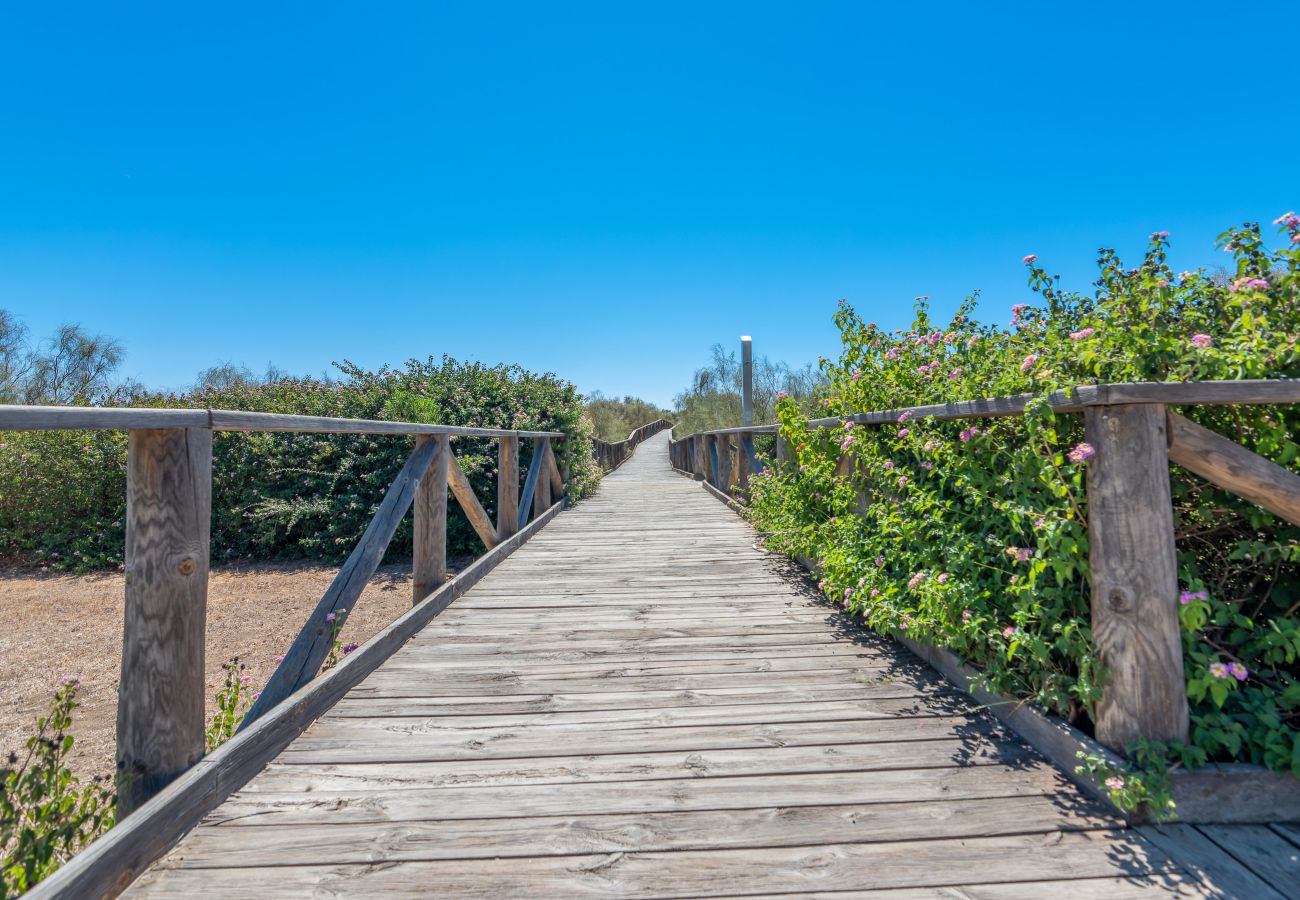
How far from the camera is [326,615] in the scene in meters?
2.26

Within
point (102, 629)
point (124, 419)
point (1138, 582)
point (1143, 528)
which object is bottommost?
point (102, 629)

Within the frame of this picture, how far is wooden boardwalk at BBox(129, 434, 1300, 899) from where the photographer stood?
1.45 meters

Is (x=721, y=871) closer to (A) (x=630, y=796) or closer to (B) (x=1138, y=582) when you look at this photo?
(A) (x=630, y=796)

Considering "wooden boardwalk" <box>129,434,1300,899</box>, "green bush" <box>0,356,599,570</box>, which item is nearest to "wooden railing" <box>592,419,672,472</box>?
"green bush" <box>0,356,599,570</box>

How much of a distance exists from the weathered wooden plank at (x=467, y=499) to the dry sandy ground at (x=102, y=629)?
1.53 metres

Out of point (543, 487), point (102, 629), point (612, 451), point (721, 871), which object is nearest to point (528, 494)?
point (543, 487)

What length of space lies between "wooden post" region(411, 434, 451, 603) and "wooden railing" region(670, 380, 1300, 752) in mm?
3062

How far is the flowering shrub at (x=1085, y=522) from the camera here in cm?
165

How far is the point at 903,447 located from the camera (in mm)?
2906

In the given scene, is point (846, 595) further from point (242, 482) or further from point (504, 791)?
point (242, 482)

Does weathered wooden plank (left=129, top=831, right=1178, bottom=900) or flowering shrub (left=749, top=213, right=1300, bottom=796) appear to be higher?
flowering shrub (left=749, top=213, right=1300, bottom=796)

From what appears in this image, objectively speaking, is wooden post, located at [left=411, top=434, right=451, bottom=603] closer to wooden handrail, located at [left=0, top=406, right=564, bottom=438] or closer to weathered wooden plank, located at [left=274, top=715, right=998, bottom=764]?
wooden handrail, located at [left=0, top=406, right=564, bottom=438]

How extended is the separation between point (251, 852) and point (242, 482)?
7.38 meters

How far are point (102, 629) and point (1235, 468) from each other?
25.5ft
